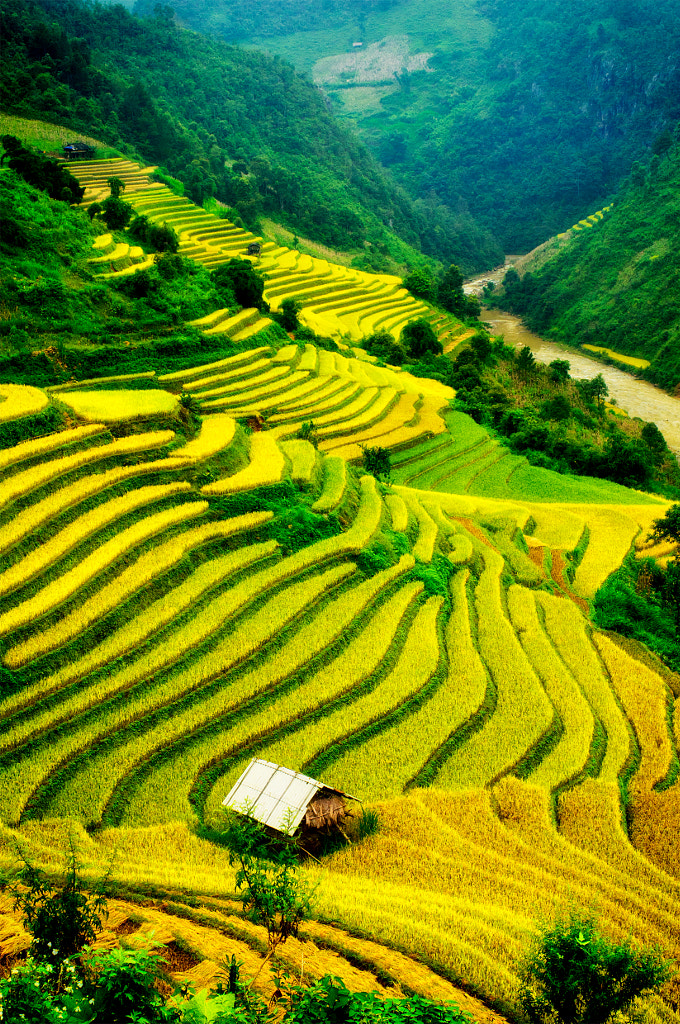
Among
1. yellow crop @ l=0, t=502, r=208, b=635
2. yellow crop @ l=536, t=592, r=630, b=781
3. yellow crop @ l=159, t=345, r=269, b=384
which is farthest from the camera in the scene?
yellow crop @ l=159, t=345, r=269, b=384

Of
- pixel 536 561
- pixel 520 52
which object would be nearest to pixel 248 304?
pixel 536 561

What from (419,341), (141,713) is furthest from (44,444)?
(419,341)

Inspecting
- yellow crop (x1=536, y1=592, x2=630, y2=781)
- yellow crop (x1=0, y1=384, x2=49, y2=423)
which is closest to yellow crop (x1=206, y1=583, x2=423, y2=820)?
yellow crop (x1=536, y1=592, x2=630, y2=781)

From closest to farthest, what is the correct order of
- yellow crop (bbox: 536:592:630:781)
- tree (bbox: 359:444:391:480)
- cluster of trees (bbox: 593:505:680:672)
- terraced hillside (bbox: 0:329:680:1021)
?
terraced hillside (bbox: 0:329:680:1021) → yellow crop (bbox: 536:592:630:781) → cluster of trees (bbox: 593:505:680:672) → tree (bbox: 359:444:391:480)

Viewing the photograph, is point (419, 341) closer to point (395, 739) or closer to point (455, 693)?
point (455, 693)

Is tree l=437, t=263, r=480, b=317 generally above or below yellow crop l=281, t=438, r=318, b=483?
above

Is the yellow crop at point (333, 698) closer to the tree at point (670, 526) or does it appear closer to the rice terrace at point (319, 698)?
the rice terrace at point (319, 698)

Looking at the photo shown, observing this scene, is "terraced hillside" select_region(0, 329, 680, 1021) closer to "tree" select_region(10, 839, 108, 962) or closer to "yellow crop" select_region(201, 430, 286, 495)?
"yellow crop" select_region(201, 430, 286, 495)

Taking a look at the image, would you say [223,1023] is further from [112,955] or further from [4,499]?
[4,499]
